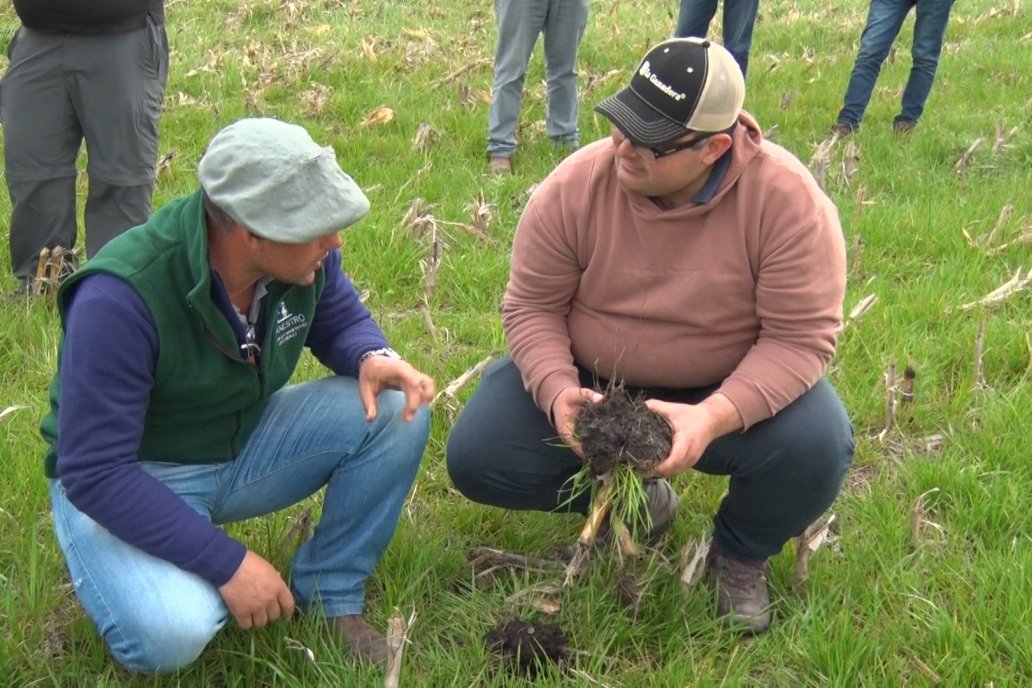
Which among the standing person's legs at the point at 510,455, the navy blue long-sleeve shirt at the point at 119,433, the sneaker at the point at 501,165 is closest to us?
the navy blue long-sleeve shirt at the point at 119,433

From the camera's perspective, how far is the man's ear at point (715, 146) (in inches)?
110

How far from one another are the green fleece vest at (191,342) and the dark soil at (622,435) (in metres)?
0.76

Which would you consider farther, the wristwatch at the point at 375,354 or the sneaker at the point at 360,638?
the wristwatch at the point at 375,354

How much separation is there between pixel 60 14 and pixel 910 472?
3.63 m

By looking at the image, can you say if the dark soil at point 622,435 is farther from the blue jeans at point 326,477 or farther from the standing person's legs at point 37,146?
the standing person's legs at point 37,146

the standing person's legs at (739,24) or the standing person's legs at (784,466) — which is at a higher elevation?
the standing person's legs at (784,466)

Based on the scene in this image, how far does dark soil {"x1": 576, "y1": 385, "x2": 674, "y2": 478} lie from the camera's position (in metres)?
2.71

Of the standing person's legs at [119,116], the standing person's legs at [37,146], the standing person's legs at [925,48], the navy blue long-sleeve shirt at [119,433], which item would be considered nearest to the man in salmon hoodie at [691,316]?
the navy blue long-sleeve shirt at [119,433]

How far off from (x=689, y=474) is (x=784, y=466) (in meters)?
0.75

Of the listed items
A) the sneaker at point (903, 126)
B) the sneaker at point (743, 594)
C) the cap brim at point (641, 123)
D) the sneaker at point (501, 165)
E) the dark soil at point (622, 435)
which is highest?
the cap brim at point (641, 123)

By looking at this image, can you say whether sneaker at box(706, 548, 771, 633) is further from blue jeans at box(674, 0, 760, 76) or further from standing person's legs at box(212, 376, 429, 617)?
blue jeans at box(674, 0, 760, 76)

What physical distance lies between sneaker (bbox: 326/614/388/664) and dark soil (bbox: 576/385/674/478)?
71cm

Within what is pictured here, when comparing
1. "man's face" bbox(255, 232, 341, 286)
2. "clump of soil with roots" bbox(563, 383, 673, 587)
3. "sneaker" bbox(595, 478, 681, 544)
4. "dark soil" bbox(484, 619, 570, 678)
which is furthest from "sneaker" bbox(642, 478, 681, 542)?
"man's face" bbox(255, 232, 341, 286)

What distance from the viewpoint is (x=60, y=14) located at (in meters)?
4.53
